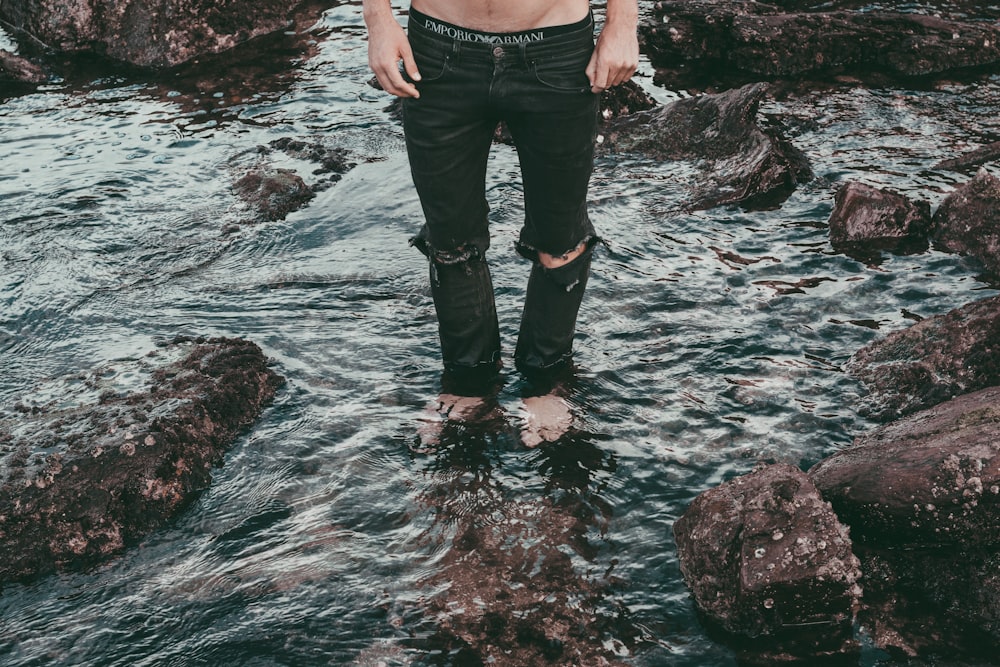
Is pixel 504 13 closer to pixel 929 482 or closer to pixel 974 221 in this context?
pixel 929 482

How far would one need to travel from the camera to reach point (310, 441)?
4297 millimetres

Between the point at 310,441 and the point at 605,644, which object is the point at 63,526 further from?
the point at 605,644

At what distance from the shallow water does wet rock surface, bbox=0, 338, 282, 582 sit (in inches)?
4.5

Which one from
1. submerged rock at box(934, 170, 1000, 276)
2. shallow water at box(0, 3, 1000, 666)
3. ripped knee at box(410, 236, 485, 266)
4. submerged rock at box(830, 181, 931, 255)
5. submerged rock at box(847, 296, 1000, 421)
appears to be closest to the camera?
shallow water at box(0, 3, 1000, 666)

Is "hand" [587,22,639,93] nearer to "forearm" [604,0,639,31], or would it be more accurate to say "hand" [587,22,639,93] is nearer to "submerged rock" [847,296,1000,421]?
"forearm" [604,0,639,31]

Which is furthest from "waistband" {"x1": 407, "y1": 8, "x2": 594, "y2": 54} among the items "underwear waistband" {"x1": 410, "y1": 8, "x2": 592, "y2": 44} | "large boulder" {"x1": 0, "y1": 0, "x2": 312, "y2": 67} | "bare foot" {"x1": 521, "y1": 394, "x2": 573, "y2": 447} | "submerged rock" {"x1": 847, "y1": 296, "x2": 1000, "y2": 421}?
"large boulder" {"x1": 0, "y1": 0, "x2": 312, "y2": 67}

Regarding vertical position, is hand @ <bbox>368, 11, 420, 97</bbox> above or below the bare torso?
below

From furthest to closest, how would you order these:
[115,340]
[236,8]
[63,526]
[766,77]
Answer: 1. [236,8]
2. [766,77]
3. [115,340]
4. [63,526]

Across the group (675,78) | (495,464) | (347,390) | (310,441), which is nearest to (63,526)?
(310,441)

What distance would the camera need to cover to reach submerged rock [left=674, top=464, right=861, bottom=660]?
3096 mm

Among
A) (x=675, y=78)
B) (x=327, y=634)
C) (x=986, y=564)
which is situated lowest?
(x=327, y=634)

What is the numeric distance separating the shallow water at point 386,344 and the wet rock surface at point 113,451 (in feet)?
0.37

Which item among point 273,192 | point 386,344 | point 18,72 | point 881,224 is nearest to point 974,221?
point 881,224

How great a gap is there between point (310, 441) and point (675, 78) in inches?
240
